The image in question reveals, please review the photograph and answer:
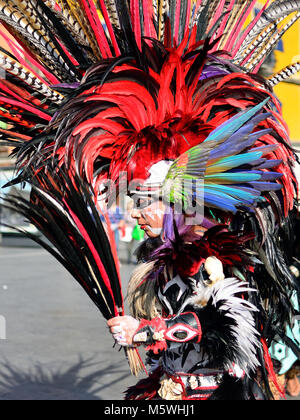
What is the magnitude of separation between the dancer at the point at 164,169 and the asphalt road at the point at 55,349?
2.43 meters

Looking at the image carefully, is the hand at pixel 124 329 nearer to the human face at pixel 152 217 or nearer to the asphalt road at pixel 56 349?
the human face at pixel 152 217

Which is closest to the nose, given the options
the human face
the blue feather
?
the human face

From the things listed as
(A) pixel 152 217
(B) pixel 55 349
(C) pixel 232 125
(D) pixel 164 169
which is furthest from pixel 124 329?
(B) pixel 55 349

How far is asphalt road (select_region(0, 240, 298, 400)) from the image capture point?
15.7 ft

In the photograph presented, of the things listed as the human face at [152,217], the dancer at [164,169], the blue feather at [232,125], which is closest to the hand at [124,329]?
the dancer at [164,169]

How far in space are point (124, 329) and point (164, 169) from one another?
2.10 ft

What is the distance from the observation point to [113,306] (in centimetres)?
224

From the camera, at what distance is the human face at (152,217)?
2361 millimetres

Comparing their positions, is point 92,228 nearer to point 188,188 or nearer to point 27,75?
point 188,188

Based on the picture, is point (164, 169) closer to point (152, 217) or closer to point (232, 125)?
point (152, 217)

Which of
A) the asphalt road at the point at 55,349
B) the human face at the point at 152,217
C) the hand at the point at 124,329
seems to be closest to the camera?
the hand at the point at 124,329

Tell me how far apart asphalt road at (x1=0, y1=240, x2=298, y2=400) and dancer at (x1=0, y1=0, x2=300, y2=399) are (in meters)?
2.43

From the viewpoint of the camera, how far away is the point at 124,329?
85.7 inches

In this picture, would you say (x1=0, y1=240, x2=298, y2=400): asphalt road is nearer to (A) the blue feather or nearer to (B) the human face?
(B) the human face
